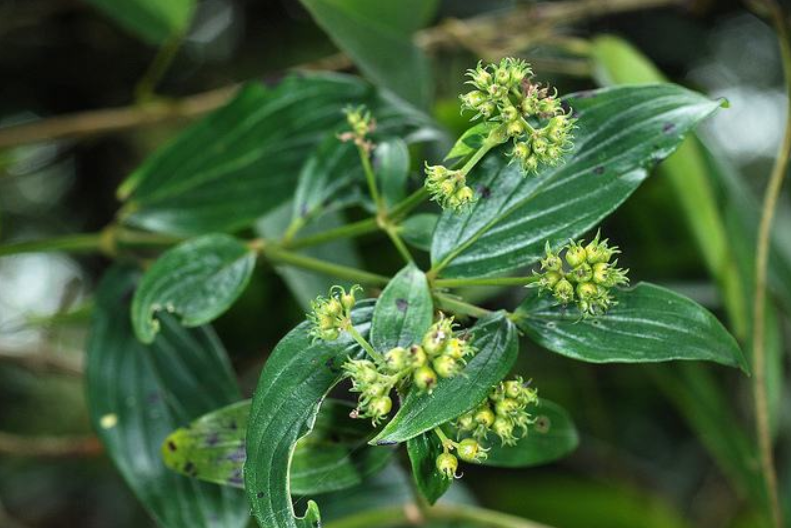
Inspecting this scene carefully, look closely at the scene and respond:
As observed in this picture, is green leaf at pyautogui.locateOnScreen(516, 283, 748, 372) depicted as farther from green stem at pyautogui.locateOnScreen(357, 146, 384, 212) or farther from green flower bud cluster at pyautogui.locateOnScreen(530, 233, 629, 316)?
green stem at pyautogui.locateOnScreen(357, 146, 384, 212)

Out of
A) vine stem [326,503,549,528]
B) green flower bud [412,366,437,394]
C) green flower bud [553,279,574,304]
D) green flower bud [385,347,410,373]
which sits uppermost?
green flower bud [385,347,410,373]

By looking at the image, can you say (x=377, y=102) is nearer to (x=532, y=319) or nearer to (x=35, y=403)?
(x=532, y=319)

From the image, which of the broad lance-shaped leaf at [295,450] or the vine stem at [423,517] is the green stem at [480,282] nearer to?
the broad lance-shaped leaf at [295,450]

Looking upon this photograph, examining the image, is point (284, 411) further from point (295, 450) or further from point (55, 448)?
point (55, 448)

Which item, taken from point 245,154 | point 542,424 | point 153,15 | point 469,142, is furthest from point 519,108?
point 153,15

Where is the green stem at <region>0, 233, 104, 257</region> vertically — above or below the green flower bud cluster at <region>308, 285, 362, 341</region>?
above

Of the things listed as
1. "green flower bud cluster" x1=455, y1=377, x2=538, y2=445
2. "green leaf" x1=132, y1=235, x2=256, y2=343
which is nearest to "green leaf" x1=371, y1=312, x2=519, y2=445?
"green flower bud cluster" x1=455, y1=377, x2=538, y2=445

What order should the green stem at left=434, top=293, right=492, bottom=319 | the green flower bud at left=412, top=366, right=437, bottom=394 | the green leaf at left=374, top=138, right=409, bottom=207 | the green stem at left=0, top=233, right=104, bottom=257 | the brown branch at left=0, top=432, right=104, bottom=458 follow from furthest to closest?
the brown branch at left=0, top=432, right=104, bottom=458
the green stem at left=0, top=233, right=104, bottom=257
the green leaf at left=374, top=138, right=409, bottom=207
the green stem at left=434, top=293, right=492, bottom=319
the green flower bud at left=412, top=366, right=437, bottom=394
